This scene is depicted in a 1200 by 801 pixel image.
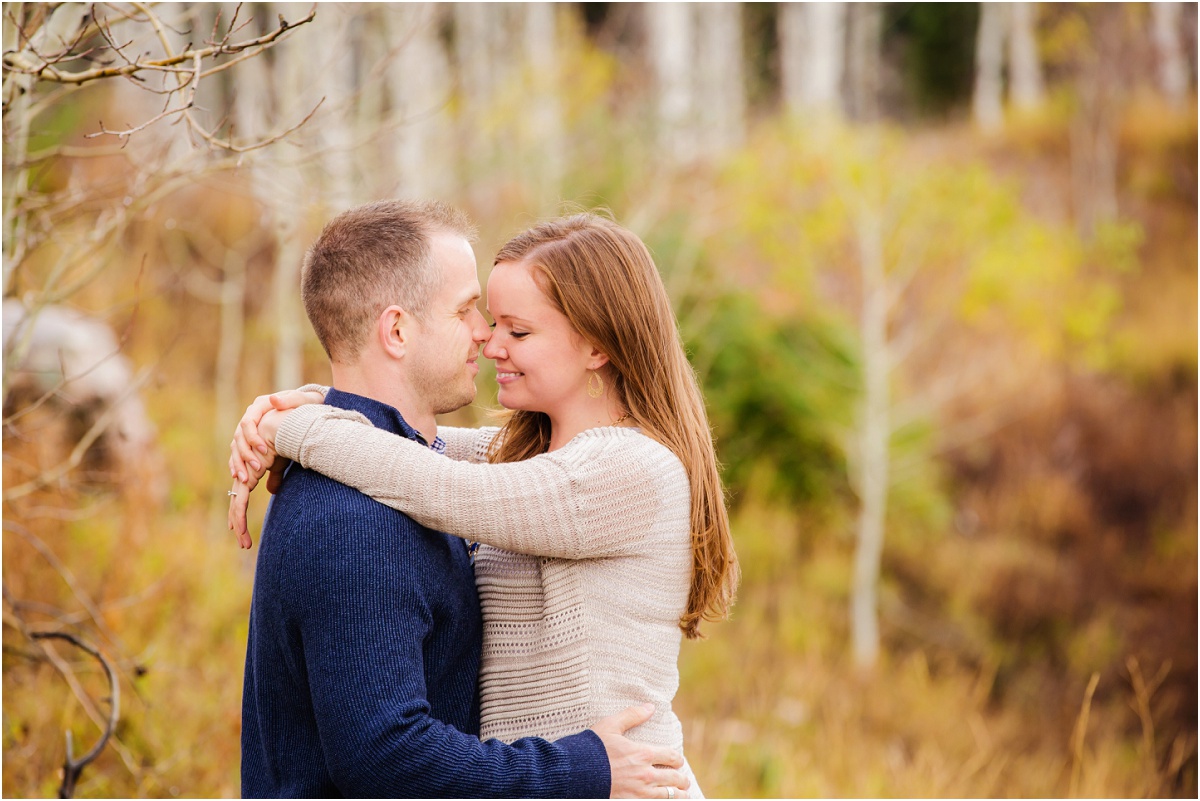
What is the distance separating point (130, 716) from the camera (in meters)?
4.44

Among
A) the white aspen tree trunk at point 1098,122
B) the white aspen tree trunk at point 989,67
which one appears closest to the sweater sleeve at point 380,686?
the white aspen tree trunk at point 1098,122

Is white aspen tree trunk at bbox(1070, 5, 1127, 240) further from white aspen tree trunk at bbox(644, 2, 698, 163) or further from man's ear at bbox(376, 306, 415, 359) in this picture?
man's ear at bbox(376, 306, 415, 359)

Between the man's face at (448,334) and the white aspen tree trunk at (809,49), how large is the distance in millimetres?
13713

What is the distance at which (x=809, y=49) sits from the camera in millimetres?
18031

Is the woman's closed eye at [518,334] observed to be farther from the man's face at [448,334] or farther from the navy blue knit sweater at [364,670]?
the navy blue knit sweater at [364,670]

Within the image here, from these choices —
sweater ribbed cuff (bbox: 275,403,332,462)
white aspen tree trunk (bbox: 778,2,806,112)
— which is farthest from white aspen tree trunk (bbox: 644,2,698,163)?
Result: sweater ribbed cuff (bbox: 275,403,332,462)

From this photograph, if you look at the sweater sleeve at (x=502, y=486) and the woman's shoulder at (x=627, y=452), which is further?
the woman's shoulder at (x=627, y=452)

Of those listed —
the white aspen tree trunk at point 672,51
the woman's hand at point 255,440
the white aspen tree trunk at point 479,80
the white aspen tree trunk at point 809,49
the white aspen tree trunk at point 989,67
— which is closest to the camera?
the woman's hand at point 255,440

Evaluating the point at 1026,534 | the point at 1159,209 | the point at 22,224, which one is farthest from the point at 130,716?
the point at 1159,209

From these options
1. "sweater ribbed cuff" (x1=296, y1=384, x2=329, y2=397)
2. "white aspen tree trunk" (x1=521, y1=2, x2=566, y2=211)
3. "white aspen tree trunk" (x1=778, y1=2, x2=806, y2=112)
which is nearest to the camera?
"sweater ribbed cuff" (x1=296, y1=384, x2=329, y2=397)

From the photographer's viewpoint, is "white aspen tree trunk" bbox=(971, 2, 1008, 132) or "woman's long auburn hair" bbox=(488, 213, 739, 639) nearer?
"woman's long auburn hair" bbox=(488, 213, 739, 639)

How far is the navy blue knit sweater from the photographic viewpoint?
5.57 ft

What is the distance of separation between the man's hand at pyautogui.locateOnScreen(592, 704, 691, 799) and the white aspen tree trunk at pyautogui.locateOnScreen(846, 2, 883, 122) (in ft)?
67.3

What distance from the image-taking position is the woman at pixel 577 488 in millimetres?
1918
